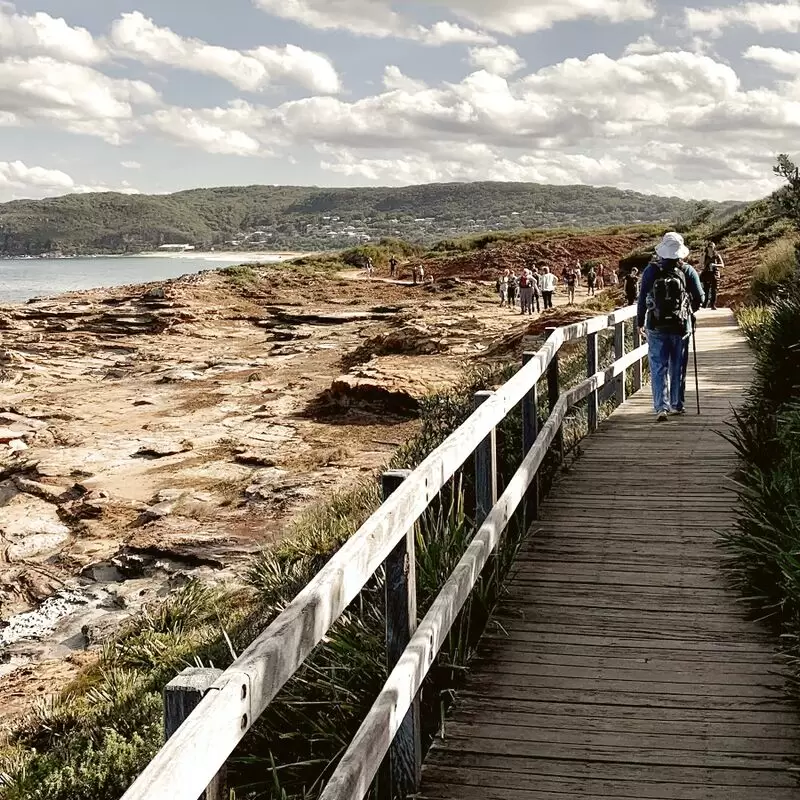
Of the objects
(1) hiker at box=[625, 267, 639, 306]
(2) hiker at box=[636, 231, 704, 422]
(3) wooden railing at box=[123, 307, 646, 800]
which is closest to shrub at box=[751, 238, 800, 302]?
(1) hiker at box=[625, 267, 639, 306]

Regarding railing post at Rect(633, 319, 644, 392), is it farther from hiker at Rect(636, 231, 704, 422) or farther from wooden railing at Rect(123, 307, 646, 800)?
wooden railing at Rect(123, 307, 646, 800)

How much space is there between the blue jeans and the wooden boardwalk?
2689 millimetres

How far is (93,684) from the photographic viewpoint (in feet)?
26.2

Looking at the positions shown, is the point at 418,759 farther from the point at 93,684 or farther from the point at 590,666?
the point at 93,684

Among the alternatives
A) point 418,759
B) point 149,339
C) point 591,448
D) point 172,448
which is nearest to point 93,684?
point 591,448

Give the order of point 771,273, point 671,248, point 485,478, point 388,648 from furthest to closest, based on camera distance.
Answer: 1. point 771,273
2. point 671,248
3. point 485,478
4. point 388,648

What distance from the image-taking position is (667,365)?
32.4 ft

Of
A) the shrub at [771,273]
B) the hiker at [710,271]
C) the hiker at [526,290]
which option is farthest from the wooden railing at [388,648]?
the hiker at [526,290]

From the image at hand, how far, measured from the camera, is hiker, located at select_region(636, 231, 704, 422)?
9195 millimetres

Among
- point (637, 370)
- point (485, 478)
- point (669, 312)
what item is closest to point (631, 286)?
point (637, 370)

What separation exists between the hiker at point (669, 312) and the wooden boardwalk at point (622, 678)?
259cm

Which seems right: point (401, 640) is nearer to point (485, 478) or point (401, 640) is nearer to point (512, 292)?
point (485, 478)

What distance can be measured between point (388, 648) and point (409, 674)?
0.19 meters

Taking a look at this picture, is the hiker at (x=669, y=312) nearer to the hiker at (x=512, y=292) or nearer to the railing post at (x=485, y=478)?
the railing post at (x=485, y=478)
